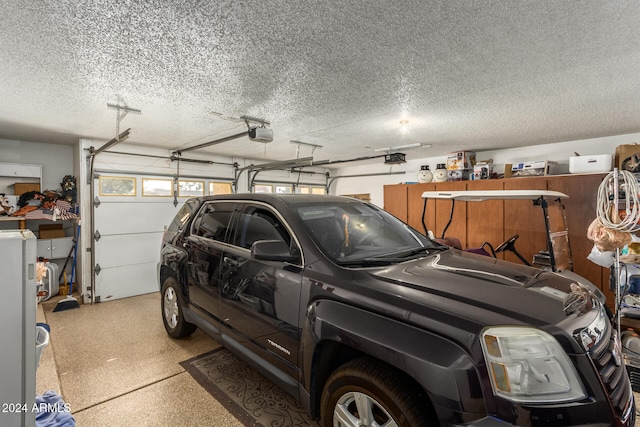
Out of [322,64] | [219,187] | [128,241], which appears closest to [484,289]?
[322,64]

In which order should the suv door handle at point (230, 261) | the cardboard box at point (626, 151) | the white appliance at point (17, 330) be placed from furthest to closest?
1. the cardboard box at point (626, 151)
2. the suv door handle at point (230, 261)
3. the white appliance at point (17, 330)

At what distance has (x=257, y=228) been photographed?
2.39m

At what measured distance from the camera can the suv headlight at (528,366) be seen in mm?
1090

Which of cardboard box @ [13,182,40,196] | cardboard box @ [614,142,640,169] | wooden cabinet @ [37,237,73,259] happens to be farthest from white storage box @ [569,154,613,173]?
cardboard box @ [13,182,40,196]

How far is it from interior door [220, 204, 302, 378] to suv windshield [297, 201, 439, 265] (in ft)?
0.78

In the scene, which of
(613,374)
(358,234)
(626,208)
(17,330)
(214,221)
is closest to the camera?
(17,330)

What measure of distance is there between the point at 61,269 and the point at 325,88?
595cm

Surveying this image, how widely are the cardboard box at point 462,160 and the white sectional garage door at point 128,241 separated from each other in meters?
6.01

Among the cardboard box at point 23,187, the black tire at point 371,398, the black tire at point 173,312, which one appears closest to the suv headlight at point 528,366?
the black tire at point 371,398

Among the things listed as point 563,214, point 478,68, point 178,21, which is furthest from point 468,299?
point 563,214

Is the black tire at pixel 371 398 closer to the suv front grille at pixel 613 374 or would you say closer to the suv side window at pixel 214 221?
the suv front grille at pixel 613 374

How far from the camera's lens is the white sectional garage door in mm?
5145

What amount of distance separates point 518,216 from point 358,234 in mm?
4333

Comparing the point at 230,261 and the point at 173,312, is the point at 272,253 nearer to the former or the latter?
the point at 230,261
